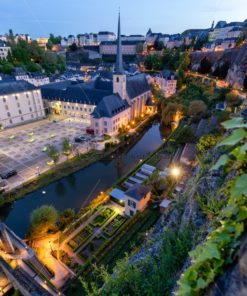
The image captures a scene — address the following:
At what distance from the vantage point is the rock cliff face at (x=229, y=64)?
181ft

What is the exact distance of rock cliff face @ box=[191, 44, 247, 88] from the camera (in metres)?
55.1

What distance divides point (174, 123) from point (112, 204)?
114 ft

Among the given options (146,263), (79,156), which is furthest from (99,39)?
(146,263)

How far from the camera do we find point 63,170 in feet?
114

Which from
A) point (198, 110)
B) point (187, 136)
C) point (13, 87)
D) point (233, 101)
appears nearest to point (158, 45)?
point (198, 110)

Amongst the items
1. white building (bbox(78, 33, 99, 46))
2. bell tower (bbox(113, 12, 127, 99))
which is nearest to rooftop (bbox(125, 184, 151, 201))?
bell tower (bbox(113, 12, 127, 99))

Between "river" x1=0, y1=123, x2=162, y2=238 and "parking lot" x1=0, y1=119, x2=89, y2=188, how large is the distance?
424 centimetres

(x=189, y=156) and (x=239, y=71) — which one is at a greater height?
(x=239, y=71)

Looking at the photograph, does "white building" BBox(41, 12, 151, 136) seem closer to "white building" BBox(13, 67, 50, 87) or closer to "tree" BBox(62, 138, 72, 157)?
"tree" BBox(62, 138, 72, 157)

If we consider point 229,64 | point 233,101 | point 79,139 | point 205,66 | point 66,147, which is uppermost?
point 229,64

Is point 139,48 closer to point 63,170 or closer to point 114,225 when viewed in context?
point 63,170

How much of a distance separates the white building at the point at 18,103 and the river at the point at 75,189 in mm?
30140

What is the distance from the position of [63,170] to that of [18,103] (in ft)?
97.5

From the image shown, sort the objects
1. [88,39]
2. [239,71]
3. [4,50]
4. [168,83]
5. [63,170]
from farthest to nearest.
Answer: [88,39] < [4,50] < [168,83] < [239,71] < [63,170]
